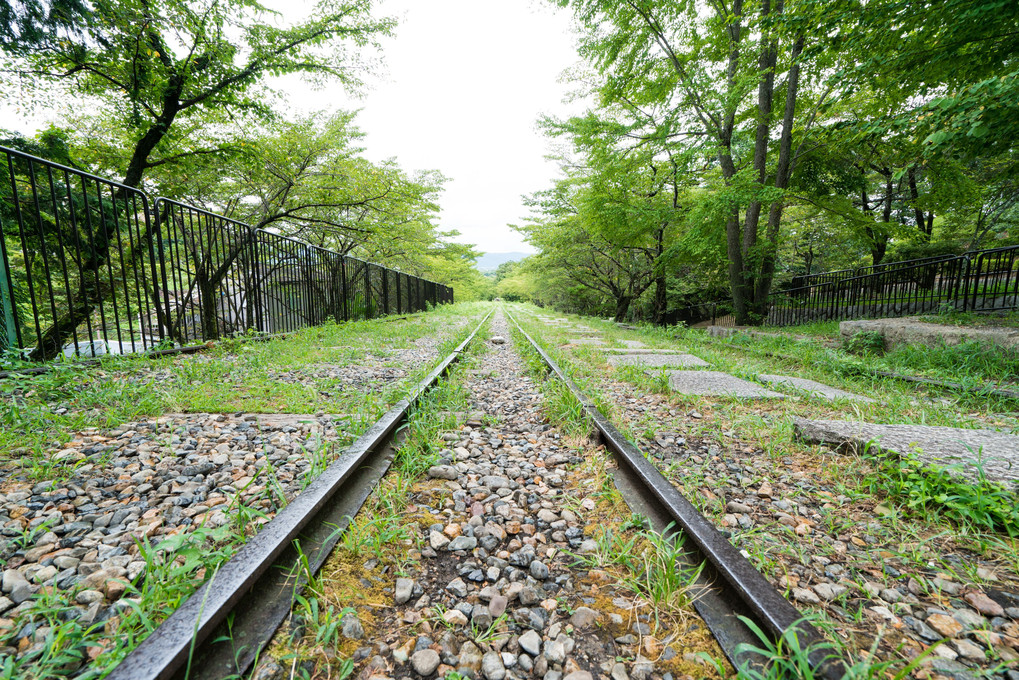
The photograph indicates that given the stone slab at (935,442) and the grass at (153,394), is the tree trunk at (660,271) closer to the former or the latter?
the stone slab at (935,442)

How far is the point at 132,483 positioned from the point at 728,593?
216 cm

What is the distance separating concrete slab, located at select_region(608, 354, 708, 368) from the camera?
432 centimetres

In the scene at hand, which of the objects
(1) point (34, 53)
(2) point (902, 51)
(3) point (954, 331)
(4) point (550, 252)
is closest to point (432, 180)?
(4) point (550, 252)

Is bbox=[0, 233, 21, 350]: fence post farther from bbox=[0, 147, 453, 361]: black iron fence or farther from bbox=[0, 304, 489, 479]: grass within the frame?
bbox=[0, 304, 489, 479]: grass

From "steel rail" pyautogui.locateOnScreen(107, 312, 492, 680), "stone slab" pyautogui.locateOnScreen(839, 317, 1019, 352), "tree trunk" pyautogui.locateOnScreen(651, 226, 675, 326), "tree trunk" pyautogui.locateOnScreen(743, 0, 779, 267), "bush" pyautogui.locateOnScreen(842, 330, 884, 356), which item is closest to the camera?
"steel rail" pyautogui.locateOnScreen(107, 312, 492, 680)

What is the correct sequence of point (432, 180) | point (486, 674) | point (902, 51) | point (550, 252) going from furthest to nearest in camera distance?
1. point (432, 180)
2. point (550, 252)
3. point (902, 51)
4. point (486, 674)

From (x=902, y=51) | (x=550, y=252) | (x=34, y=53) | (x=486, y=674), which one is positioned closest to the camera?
(x=486, y=674)

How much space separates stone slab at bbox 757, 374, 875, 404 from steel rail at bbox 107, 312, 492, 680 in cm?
335

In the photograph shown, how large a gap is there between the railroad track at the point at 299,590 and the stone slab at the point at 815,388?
2.34 meters

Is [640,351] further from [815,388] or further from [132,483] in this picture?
[132,483]

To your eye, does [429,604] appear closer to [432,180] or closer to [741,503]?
[741,503]

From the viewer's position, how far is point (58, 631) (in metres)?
0.83

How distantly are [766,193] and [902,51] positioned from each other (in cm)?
222

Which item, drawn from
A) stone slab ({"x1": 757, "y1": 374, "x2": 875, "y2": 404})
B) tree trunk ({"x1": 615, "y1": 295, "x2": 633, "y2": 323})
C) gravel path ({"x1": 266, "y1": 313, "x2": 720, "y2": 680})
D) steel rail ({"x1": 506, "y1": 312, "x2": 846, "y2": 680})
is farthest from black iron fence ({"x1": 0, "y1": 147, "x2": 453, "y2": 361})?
tree trunk ({"x1": 615, "y1": 295, "x2": 633, "y2": 323})
